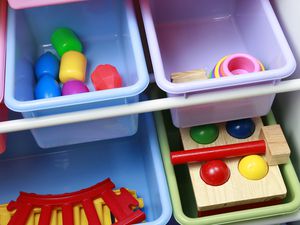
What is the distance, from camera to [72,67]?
95cm

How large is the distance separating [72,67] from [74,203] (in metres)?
0.33

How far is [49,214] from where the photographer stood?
1.02 metres

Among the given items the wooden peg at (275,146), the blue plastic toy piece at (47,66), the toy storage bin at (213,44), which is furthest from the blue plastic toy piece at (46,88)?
the wooden peg at (275,146)

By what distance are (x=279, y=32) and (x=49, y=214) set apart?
65 cm

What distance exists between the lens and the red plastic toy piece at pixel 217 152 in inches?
36.7

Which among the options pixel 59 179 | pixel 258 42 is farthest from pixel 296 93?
pixel 59 179

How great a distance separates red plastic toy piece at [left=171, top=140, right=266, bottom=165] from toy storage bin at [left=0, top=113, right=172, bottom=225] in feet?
0.43

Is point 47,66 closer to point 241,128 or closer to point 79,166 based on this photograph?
point 79,166

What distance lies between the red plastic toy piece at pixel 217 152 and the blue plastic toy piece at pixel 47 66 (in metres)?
0.32

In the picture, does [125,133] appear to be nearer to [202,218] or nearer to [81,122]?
[81,122]

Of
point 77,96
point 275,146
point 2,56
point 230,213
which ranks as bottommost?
point 230,213

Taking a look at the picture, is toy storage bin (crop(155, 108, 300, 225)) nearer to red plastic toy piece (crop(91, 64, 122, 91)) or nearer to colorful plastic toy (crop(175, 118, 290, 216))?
colorful plastic toy (crop(175, 118, 290, 216))

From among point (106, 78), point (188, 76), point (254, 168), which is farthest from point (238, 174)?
point (106, 78)

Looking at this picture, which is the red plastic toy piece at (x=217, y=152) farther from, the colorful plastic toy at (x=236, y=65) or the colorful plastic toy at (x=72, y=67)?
the colorful plastic toy at (x=72, y=67)
